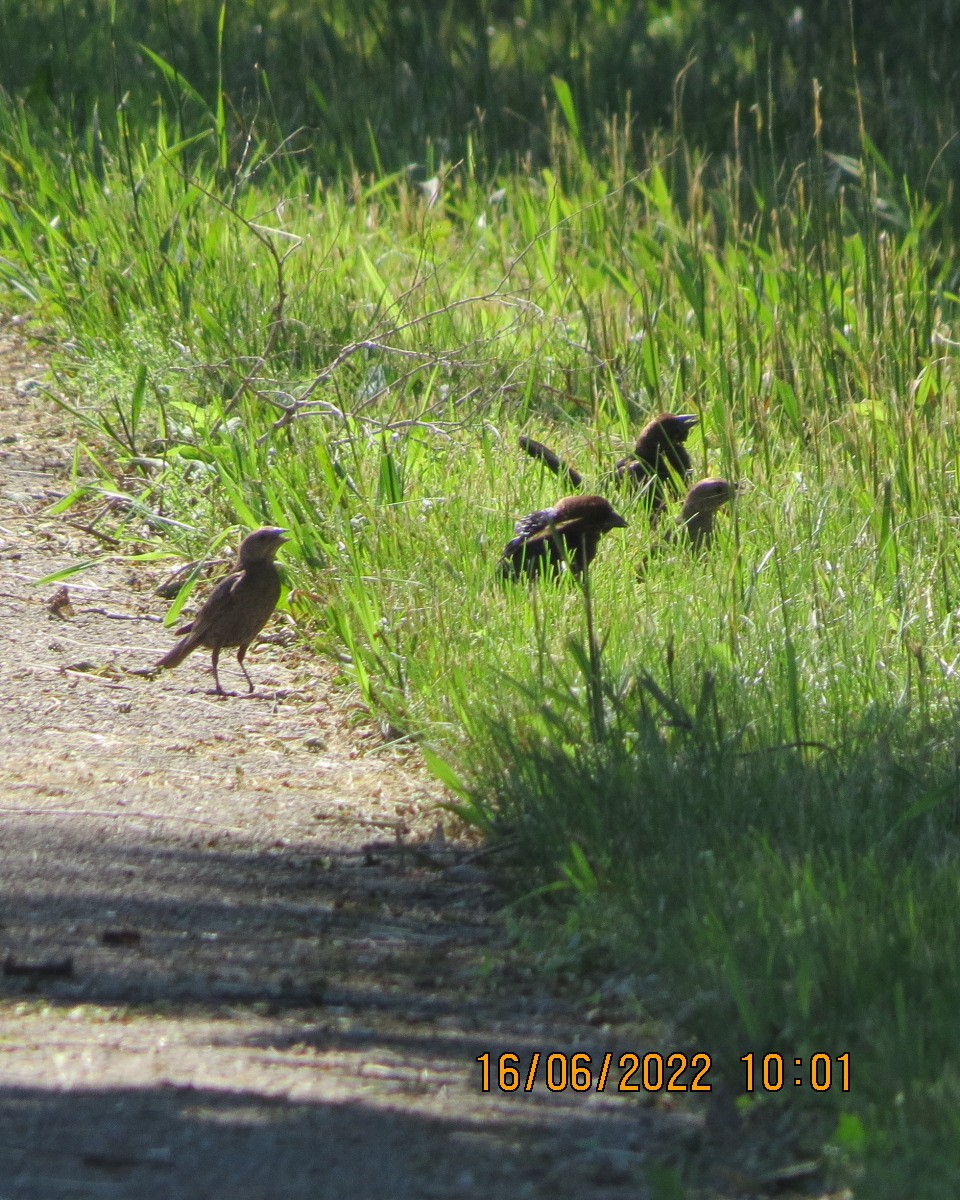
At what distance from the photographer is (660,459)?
20.4 feet

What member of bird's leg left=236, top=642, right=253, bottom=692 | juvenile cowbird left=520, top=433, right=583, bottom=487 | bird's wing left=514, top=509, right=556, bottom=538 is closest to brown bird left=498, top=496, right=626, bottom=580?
bird's wing left=514, top=509, right=556, bottom=538

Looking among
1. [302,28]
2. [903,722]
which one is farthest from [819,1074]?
[302,28]

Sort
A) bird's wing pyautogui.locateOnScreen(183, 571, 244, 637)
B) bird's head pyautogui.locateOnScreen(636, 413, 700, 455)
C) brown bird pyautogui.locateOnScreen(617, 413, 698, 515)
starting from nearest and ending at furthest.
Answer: bird's wing pyautogui.locateOnScreen(183, 571, 244, 637) < brown bird pyautogui.locateOnScreen(617, 413, 698, 515) < bird's head pyautogui.locateOnScreen(636, 413, 700, 455)

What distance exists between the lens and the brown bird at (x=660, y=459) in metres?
6.12

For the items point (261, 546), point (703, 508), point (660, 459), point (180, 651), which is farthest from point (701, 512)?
point (180, 651)

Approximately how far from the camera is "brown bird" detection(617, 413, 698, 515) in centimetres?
612

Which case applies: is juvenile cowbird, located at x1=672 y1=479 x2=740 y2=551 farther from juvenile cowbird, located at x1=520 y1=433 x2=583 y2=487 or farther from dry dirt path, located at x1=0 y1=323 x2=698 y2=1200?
dry dirt path, located at x1=0 y1=323 x2=698 y2=1200

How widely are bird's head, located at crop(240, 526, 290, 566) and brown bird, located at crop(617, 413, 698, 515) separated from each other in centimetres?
147

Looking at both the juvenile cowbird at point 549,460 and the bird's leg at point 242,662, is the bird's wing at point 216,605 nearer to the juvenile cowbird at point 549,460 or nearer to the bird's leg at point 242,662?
the bird's leg at point 242,662

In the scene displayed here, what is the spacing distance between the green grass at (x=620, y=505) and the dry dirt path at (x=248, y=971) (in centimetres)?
24

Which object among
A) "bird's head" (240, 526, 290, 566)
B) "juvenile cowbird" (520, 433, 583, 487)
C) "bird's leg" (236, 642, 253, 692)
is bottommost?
"bird's leg" (236, 642, 253, 692)

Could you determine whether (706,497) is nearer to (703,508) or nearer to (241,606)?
(703,508)

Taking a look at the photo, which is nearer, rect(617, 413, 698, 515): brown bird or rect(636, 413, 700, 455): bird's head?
rect(617, 413, 698, 515): brown bird

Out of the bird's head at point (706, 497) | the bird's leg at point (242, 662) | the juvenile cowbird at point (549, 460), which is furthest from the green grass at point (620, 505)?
the bird's leg at point (242, 662)
